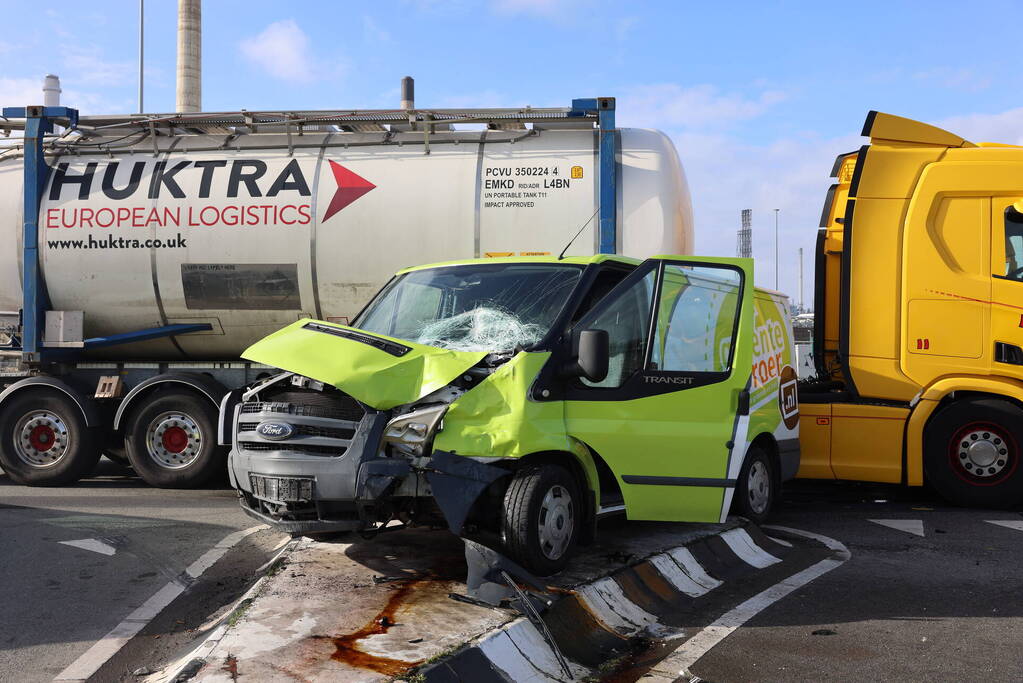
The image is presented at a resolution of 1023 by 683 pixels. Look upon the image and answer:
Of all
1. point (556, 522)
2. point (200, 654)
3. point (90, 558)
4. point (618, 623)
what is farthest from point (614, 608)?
point (90, 558)

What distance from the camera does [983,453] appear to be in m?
8.45

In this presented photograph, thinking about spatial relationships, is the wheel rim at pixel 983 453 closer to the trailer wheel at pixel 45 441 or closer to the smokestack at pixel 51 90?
the trailer wheel at pixel 45 441

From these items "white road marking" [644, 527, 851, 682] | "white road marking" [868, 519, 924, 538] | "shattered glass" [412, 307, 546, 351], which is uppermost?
"shattered glass" [412, 307, 546, 351]

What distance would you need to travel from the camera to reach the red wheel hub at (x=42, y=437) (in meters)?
9.64

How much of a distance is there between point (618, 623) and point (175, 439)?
5.89 m

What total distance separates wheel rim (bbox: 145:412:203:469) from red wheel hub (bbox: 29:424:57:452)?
1081 millimetres

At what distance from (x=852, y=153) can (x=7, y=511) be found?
857 centimetres

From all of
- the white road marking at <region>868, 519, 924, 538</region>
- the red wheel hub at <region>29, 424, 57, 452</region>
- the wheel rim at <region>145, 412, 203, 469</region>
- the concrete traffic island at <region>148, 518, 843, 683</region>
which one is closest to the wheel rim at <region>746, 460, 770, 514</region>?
the concrete traffic island at <region>148, 518, 843, 683</region>

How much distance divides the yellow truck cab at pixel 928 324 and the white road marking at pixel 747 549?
2.25 meters

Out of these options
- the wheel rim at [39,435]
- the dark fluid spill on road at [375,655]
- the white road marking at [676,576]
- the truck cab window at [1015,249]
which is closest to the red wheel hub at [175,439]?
the wheel rim at [39,435]

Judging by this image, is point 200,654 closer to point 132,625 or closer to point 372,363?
point 132,625

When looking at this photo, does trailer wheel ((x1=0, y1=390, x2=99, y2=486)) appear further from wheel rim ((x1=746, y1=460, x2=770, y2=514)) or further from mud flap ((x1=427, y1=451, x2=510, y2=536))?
wheel rim ((x1=746, y1=460, x2=770, y2=514))

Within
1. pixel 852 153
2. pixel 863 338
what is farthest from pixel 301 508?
pixel 852 153

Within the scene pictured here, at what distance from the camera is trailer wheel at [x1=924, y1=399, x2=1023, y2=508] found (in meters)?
8.38
